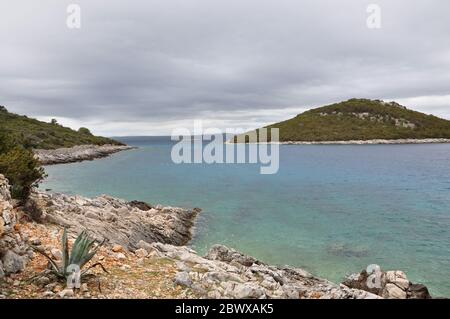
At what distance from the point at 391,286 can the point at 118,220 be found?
14.5m

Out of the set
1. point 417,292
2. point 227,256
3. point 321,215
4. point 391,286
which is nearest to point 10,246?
point 227,256

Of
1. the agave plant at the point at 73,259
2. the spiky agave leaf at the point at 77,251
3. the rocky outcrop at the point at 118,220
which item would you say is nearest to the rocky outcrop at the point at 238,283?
the agave plant at the point at 73,259

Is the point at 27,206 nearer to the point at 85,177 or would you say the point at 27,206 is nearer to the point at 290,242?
the point at 290,242

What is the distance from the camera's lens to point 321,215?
2934 cm

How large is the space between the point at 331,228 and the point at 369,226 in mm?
2896

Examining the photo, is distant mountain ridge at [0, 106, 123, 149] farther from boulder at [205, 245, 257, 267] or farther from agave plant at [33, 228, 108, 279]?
agave plant at [33, 228, 108, 279]

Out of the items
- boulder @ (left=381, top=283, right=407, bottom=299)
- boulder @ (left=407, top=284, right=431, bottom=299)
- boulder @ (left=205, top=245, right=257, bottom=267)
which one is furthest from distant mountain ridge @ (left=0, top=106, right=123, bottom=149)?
boulder @ (left=407, top=284, right=431, bottom=299)

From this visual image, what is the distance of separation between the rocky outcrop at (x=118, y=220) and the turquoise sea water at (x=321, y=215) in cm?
163

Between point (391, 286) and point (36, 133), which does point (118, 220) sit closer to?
point (391, 286)

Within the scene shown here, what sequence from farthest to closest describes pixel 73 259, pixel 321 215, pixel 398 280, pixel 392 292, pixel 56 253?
pixel 321 215 < pixel 398 280 < pixel 392 292 < pixel 56 253 < pixel 73 259

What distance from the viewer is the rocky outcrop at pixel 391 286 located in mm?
11758

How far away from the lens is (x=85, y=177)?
179ft

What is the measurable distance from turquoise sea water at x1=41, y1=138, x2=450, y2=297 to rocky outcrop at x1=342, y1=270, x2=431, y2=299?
358 cm
